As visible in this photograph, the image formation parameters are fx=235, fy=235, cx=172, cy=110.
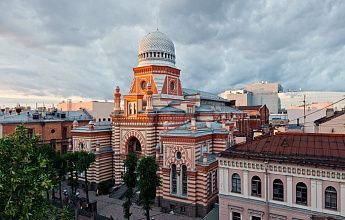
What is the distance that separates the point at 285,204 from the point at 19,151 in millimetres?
18390

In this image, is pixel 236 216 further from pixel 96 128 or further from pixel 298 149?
pixel 96 128

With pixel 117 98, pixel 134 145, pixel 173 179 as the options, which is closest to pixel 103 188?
pixel 134 145

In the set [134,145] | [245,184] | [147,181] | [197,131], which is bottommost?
[147,181]

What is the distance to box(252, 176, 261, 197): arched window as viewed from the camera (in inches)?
750

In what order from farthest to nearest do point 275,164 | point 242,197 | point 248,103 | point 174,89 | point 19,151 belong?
point 248,103 < point 174,89 < point 242,197 < point 275,164 < point 19,151

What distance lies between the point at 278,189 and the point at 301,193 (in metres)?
1.57

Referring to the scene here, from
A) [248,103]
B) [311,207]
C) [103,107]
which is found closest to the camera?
[311,207]

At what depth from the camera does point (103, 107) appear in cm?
6481

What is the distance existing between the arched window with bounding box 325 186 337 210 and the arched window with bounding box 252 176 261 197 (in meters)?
4.55

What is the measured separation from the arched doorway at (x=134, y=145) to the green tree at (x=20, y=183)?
73.2ft

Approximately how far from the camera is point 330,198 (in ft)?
54.2

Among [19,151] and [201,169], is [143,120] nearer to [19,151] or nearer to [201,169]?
[201,169]

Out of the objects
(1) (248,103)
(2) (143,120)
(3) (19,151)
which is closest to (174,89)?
(2) (143,120)

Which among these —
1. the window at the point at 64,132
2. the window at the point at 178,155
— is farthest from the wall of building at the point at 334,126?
the window at the point at 64,132
